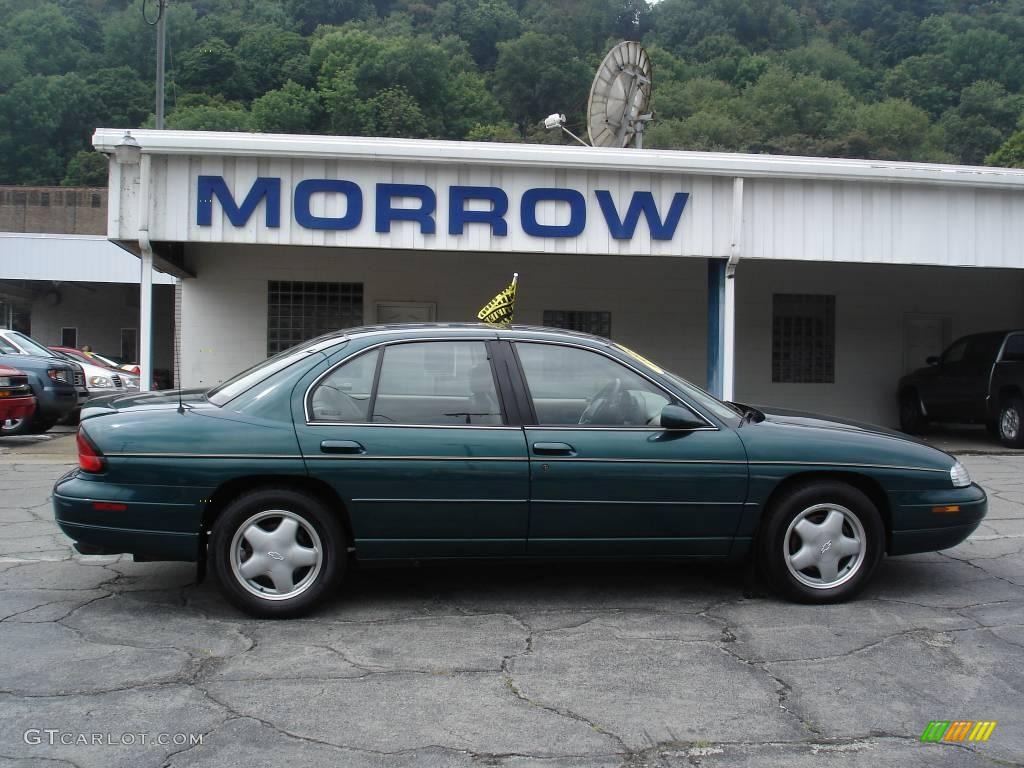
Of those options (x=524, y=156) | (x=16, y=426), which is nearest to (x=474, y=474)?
(x=524, y=156)

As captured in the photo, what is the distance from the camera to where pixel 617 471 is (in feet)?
Answer: 16.2

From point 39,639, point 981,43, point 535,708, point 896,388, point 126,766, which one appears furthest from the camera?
point 981,43

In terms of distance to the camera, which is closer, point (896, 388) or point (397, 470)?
point (397, 470)

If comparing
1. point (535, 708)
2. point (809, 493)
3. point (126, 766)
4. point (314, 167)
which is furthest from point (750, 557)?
point (314, 167)

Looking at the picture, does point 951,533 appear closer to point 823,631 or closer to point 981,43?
point 823,631

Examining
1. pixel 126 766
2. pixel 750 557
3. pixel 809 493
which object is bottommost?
pixel 126 766

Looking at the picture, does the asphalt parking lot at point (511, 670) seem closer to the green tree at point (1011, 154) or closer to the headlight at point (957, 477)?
the headlight at point (957, 477)

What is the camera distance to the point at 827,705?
394 cm

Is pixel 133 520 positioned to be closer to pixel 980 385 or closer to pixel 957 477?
pixel 957 477

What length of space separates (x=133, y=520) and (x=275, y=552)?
71 centimetres

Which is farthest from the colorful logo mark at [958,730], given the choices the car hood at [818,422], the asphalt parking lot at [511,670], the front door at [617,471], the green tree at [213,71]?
the green tree at [213,71]

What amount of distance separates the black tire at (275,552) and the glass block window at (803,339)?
1238 centimetres

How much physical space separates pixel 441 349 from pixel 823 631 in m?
2.44

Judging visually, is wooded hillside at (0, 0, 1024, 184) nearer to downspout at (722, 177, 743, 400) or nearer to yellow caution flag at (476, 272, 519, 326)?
downspout at (722, 177, 743, 400)
